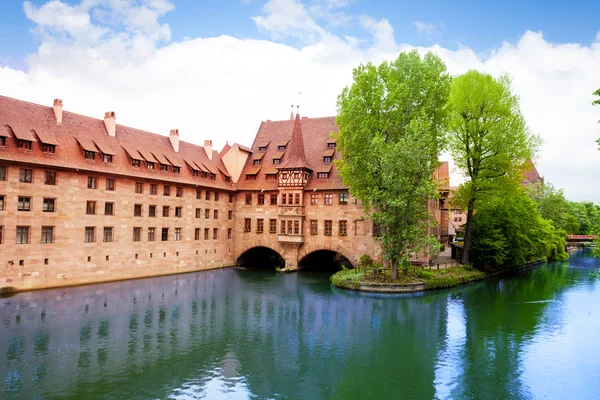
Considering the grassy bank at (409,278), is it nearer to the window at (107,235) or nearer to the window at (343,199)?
the window at (343,199)

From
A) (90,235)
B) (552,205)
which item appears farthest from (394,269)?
(552,205)

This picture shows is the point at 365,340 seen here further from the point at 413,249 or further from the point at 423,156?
the point at 423,156

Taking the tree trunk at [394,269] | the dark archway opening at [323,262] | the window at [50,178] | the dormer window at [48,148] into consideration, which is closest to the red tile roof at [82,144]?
the dormer window at [48,148]

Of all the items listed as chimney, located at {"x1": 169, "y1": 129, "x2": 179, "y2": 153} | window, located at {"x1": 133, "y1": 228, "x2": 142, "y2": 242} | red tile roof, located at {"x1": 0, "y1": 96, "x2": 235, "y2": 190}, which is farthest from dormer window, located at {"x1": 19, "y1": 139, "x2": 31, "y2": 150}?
chimney, located at {"x1": 169, "y1": 129, "x2": 179, "y2": 153}

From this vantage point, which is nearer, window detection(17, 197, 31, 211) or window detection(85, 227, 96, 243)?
window detection(17, 197, 31, 211)

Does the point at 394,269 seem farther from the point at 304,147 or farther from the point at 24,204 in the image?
the point at 24,204

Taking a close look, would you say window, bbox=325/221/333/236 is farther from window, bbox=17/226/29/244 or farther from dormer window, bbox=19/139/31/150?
dormer window, bbox=19/139/31/150

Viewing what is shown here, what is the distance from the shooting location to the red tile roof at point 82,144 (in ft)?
96.7

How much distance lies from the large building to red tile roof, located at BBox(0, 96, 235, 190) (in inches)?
3.9

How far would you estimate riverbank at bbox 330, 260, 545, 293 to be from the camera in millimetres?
31641

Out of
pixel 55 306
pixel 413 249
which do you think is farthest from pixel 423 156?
pixel 55 306

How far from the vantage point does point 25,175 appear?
2881 centimetres

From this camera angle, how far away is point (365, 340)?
19875 mm

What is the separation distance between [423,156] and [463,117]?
975cm
